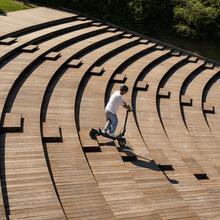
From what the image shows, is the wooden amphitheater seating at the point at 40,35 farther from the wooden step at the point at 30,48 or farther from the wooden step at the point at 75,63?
the wooden step at the point at 75,63

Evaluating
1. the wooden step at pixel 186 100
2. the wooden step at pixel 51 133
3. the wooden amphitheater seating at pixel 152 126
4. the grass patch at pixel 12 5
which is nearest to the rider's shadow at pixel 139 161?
the wooden amphitheater seating at pixel 152 126

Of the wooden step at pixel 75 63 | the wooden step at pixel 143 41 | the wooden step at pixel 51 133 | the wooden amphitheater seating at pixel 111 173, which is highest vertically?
the wooden step at pixel 143 41

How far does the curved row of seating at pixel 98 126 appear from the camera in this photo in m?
9.54

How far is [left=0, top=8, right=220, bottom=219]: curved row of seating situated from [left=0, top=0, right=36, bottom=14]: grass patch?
1440mm

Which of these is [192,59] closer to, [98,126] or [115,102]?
[98,126]

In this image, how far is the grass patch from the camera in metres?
24.8

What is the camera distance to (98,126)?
14281mm

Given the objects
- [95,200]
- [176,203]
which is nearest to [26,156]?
[95,200]

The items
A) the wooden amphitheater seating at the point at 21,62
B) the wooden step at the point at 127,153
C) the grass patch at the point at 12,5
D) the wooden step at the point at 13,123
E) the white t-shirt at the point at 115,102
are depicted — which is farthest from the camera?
the grass patch at the point at 12,5

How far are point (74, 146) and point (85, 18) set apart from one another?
1644 centimetres

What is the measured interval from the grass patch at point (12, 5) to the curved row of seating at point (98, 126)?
1440mm

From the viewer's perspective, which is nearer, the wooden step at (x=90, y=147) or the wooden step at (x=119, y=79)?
the wooden step at (x=90, y=147)

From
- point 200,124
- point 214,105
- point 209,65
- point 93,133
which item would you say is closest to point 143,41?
point 209,65

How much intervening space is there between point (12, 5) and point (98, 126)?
50.1 feet
